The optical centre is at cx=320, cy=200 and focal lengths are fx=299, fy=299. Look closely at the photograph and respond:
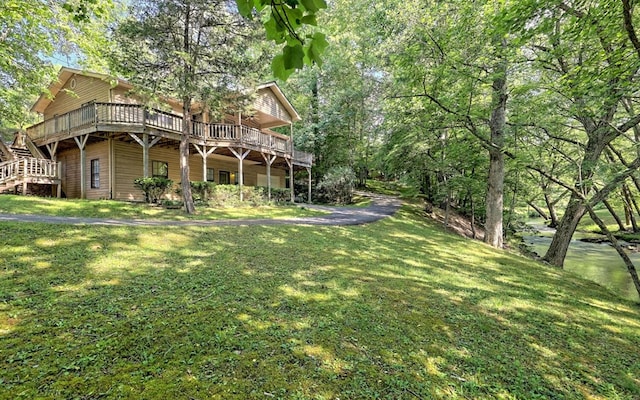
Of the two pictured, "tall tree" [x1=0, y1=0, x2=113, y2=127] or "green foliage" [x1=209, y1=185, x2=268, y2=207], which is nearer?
"tall tree" [x1=0, y1=0, x2=113, y2=127]

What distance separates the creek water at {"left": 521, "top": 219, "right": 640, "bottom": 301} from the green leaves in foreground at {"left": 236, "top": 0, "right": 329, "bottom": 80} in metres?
10.4

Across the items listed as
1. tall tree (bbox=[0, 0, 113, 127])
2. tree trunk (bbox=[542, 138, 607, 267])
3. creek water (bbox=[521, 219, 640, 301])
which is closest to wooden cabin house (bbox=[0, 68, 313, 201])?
tall tree (bbox=[0, 0, 113, 127])

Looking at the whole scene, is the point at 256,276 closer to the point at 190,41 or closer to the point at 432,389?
the point at 432,389

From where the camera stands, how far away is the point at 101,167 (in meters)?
14.8

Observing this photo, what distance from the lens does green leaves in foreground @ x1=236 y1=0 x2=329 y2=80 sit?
1330 millimetres

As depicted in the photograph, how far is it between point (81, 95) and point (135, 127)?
19.9 feet

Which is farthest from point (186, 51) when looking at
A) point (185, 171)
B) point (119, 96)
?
point (119, 96)

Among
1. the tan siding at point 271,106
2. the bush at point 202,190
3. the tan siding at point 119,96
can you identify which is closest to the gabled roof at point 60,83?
the tan siding at point 119,96

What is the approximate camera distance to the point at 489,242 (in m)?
11.3

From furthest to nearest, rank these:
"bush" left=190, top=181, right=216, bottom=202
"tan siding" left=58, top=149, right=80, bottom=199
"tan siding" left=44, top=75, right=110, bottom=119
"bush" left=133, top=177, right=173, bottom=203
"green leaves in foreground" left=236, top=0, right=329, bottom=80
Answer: "tan siding" left=58, top=149, right=80, bottom=199
"tan siding" left=44, top=75, right=110, bottom=119
"bush" left=190, top=181, right=216, bottom=202
"bush" left=133, top=177, right=173, bottom=203
"green leaves in foreground" left=236, top=0, right=329, bottom=80

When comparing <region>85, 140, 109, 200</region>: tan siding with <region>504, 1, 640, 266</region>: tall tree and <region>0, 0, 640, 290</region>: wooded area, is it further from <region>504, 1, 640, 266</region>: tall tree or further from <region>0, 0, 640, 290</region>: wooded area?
<region>504, 1, 640, 266</region>: tall tree

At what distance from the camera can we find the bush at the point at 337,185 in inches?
868

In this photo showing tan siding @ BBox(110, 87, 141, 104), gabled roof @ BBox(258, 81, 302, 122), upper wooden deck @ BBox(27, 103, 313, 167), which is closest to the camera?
upper wooden deck @ BBox(27, 103, 313, 167)

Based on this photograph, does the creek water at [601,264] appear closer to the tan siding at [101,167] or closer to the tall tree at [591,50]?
the tall tree at [591,50]
